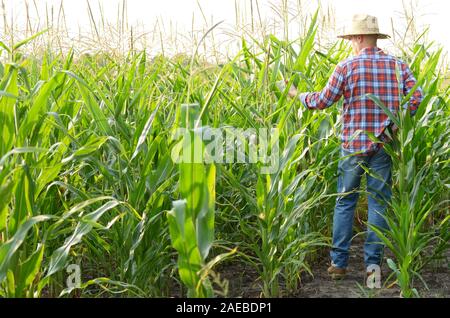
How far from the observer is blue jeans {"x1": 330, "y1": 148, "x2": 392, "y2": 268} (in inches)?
150

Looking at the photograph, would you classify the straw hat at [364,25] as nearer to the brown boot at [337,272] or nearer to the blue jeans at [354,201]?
the blue jeans at [354,201]

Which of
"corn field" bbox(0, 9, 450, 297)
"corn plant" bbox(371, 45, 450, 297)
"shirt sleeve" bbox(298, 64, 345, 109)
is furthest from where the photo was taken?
"shirt sleeve" bbox(298, 64, 345, 109)

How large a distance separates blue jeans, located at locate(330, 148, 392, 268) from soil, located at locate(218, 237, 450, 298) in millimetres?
133

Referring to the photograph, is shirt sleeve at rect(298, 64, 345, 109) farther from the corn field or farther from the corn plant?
the corn plant

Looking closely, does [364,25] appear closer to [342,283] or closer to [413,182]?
[413,182]

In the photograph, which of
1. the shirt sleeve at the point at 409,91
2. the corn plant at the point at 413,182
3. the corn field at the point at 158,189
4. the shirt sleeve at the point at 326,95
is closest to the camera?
the corn field at the point at 158,189

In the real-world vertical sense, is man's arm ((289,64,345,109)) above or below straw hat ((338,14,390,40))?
below

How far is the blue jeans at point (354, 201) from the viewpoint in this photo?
3801 mm

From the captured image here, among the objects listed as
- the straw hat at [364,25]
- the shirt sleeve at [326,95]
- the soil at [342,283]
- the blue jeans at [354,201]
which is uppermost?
the straw hat at [364,25]

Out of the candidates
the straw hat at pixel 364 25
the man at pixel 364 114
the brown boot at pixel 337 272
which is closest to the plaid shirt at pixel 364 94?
the man at pixel 364 114

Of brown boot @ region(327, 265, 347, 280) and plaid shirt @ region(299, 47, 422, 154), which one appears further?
brown boot @ region(327, 265, 347, 280)

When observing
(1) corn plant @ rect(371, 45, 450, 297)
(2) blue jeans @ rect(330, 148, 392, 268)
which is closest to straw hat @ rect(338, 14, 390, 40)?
(1) corn plant @ rect(371, 45, 450, 297)

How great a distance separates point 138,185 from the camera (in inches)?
120
